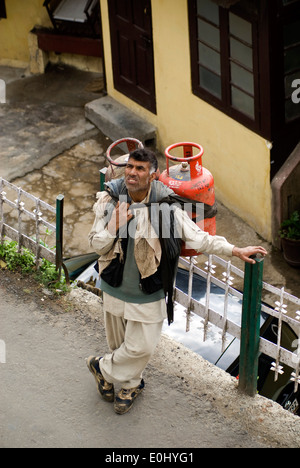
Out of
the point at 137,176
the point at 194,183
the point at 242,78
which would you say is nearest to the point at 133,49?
the point at 242,78

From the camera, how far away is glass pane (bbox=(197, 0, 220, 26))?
854 centimetres

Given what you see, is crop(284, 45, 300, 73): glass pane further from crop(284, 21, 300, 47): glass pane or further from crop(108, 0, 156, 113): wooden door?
crop(108, 0, 156, 113): wooden door

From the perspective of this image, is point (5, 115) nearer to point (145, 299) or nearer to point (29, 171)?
point (29, 171)

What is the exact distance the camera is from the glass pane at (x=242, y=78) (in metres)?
8.46

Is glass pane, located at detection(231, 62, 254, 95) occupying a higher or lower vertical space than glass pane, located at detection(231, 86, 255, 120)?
higher

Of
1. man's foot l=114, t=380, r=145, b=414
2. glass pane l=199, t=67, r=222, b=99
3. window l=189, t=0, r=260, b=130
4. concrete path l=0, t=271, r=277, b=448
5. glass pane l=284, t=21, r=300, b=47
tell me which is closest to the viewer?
concrete path l=0, t=271, r=277, b=448

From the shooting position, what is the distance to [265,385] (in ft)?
18.3

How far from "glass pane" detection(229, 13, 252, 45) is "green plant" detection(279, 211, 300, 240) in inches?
79.2

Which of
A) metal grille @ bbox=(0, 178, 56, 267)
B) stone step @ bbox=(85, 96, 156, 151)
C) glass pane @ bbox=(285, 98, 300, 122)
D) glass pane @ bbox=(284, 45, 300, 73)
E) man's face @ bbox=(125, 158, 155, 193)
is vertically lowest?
stone step @ bbox=(85, 96, 156, 151)

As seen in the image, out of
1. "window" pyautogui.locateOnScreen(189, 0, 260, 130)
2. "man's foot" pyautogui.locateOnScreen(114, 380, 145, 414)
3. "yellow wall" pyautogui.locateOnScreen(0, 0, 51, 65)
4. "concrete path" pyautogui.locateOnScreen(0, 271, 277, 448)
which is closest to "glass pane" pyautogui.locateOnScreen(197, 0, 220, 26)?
"window" pyautogui.locateOnScreen(189, 0, 260, 130)

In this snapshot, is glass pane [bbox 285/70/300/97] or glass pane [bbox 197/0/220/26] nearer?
glass pane [bbox 285/70/300/97]

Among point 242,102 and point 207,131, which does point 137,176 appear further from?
point 207,131

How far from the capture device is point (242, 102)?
8695mm

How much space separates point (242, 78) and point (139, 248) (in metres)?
4.69
